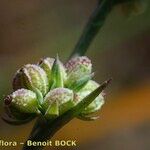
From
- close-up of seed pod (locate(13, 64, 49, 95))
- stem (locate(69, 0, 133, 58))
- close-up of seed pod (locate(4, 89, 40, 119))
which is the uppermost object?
stem (locate(69, 0, 133, 58))

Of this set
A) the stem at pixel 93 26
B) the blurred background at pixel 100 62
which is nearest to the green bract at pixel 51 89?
the stem at pixel 93 26

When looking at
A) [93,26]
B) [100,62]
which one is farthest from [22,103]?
[100,62]

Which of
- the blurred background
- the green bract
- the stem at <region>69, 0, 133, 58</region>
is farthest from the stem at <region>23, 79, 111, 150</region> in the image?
the blurred background

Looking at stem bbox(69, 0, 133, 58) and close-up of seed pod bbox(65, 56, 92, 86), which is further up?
stem bbox(69, 0, 133, 58)

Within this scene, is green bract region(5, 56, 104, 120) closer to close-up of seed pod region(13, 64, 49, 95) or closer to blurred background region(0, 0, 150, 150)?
close-up of seed pod region(13, 64, 49, 95)

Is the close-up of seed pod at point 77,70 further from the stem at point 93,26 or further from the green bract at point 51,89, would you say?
the stem at point 93,26

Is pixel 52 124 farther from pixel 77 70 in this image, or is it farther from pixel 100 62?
pixel 100 62

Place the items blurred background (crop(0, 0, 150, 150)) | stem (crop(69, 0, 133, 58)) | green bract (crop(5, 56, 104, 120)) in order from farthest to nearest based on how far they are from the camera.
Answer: blurred background (crop(0, 0, 150, 150)), stem (crop(69, 0, 133, 58)), green bract (crop(5, 56, 104, 120))
